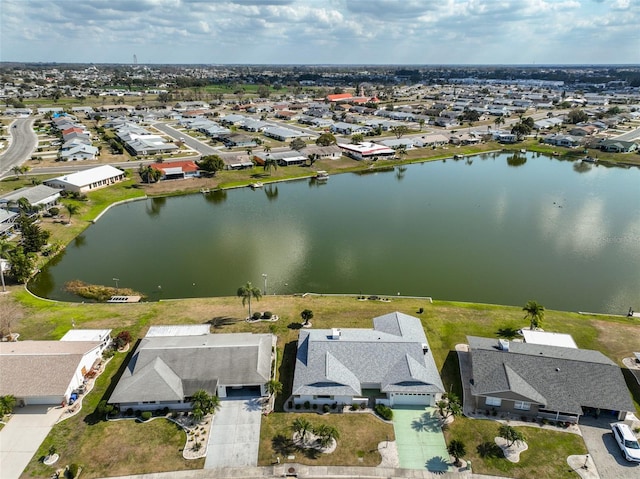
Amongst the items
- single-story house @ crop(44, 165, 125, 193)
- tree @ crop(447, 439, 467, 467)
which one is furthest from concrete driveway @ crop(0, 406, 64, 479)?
single-story house @ crop(44, 165, 125, 193)

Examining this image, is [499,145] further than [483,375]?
Yes

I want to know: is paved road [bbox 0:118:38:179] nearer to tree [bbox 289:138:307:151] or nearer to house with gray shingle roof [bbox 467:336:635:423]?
tree [bbox 289:138:307:151]

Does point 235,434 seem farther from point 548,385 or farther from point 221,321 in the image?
point 548,385

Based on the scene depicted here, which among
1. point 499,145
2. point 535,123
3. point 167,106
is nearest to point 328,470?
point 499,145

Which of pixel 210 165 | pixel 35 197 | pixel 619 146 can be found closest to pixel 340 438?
pixel 35 197

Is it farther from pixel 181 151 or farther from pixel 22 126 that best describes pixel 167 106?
pixel 181 151

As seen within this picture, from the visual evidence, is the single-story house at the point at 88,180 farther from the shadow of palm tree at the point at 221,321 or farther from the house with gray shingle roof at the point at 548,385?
the house with gray shingle roof at the point at 548,385

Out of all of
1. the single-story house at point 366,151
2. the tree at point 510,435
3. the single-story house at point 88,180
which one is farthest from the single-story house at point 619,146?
the single-story house at point 88,180
